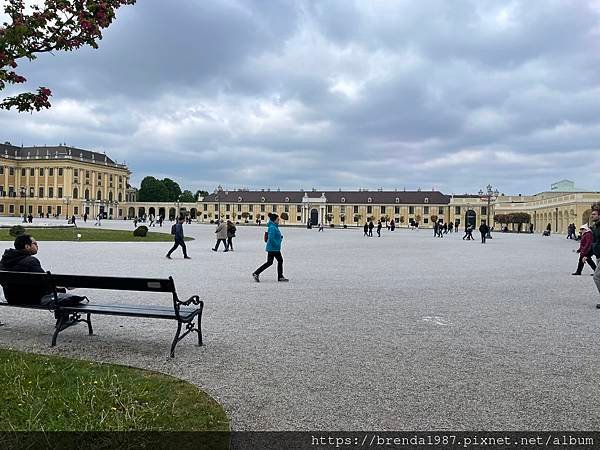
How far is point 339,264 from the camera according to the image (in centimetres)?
1812

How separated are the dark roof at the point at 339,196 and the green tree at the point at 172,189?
16.3m

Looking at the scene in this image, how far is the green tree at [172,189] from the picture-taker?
14438 centimetres

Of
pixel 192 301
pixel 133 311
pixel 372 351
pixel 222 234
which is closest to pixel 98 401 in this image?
pixel 133 311

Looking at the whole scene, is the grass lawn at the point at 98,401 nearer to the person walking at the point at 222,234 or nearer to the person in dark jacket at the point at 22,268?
the person in dark jacket at the point at 22,268

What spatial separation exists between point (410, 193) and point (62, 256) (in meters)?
115

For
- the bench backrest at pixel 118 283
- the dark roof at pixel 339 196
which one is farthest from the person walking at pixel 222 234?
the dark roof at pixel 339 196

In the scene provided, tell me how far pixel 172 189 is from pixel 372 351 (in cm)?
14657

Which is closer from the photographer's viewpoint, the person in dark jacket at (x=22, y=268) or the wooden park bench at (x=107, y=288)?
the wooden park bench at (x=107, y=288)

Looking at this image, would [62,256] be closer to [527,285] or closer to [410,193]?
[527,285]

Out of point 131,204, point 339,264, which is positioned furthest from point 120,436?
point 131,204

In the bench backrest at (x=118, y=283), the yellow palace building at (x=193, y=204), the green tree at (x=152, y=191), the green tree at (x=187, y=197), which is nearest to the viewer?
the bench backrest at (x=118, y=283)

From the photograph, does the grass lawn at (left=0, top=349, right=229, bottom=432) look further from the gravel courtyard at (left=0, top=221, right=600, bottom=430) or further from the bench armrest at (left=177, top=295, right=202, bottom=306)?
the bench armrest at (left=177, top=295, right=202, bottom=306)

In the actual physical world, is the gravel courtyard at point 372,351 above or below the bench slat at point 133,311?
below

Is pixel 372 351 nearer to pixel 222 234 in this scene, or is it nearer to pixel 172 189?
pixel 222 234
